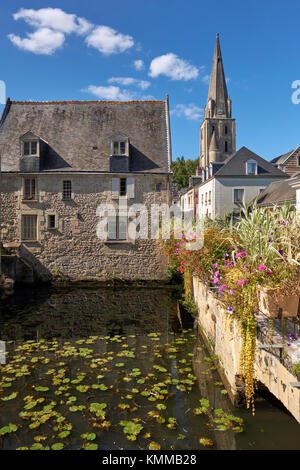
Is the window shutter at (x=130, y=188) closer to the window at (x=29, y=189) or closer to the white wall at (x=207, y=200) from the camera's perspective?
the window at (x=29, y=189)

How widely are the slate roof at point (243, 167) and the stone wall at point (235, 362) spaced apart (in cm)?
2124

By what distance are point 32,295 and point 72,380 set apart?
815cm

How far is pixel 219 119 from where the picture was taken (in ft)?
168

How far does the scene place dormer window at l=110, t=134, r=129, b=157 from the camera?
15438 millimetres

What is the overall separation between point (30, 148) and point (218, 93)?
44549mm

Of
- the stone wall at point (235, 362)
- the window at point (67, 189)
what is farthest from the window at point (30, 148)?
the stone wall at point (235, 362)

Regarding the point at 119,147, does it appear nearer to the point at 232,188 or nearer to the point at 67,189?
the point at 67,189

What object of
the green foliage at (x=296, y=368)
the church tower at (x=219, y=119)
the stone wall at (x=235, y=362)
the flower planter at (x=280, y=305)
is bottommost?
the stone wall at (x=235, y=362)

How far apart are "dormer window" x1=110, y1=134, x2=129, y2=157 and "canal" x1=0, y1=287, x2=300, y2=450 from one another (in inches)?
348

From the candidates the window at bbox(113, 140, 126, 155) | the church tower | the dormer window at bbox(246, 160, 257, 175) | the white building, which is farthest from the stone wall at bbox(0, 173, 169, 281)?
the church tower

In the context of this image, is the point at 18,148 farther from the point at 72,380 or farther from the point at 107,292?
the point at 72,380

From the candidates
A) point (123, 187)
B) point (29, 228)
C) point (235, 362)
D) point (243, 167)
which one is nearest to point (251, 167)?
point (243, 167)

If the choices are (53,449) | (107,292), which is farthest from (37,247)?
(53,449)

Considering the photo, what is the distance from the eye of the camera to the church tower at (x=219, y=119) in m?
51.2
